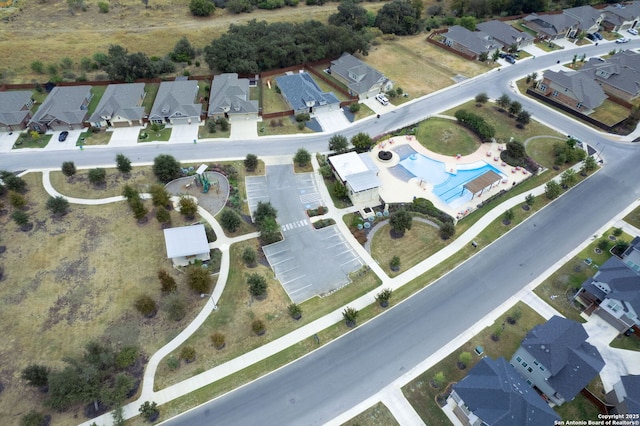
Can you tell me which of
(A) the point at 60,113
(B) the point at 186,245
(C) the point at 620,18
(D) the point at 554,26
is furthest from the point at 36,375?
(C) the point at 620,18

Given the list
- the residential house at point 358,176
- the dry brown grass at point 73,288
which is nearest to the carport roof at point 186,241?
the dry brown grass at point 73,288

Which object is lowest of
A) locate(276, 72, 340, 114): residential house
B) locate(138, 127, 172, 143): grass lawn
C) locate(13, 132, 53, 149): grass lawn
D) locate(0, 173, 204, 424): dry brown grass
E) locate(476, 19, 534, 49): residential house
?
locate(0, 173, 204, 424): dry brown grass

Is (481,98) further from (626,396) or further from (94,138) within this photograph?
(94,138)

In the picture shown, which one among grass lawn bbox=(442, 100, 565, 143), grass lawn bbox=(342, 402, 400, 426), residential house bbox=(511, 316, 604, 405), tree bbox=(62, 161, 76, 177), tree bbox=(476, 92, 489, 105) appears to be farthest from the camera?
tree bbox=(476, 92, 489, 105)

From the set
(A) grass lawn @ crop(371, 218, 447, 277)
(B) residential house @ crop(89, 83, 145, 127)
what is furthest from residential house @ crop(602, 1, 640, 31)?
(B) residential house @ crop(89, 83, 145, 127)

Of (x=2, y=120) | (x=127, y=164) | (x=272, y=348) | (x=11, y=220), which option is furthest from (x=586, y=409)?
(x=2, y=120)

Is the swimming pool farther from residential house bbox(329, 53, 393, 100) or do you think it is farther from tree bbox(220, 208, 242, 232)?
tree bbox(220, 208, 242, 232)

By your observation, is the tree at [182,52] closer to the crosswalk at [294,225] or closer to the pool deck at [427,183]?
the pool deck at [427,183]
